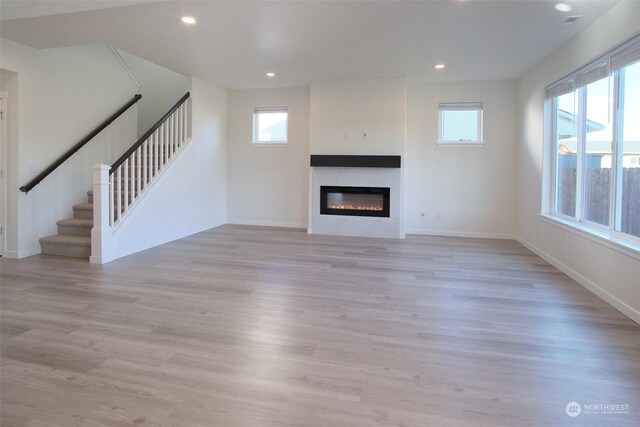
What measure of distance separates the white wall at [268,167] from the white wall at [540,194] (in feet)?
12.6

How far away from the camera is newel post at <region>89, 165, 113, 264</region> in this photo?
459cm

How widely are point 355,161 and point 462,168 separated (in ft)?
6.38

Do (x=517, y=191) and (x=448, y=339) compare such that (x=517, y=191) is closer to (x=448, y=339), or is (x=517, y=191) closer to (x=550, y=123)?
(x=550, y=123)

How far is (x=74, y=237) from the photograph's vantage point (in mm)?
5133

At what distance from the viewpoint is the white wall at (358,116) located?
652 cm

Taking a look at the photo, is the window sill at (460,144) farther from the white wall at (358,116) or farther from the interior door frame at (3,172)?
the interior door frame at (3,172)

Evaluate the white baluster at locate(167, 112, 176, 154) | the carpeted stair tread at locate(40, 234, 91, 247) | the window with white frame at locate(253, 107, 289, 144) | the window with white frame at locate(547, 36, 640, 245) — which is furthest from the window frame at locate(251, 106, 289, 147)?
the window with white frame at locate(547, 36, 640, 245)

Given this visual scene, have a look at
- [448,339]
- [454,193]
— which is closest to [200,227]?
[454,193]

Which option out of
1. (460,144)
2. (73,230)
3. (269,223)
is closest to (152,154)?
(73,230)

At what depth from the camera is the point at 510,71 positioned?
233 inches

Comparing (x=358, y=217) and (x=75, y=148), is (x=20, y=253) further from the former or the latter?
(x=358, y=217)

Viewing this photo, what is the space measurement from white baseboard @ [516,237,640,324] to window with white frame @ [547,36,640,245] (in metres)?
0.52

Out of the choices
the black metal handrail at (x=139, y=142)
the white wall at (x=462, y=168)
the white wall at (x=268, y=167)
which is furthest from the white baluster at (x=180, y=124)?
the white wall at (x=462, y=168)

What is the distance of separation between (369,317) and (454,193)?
448cm
